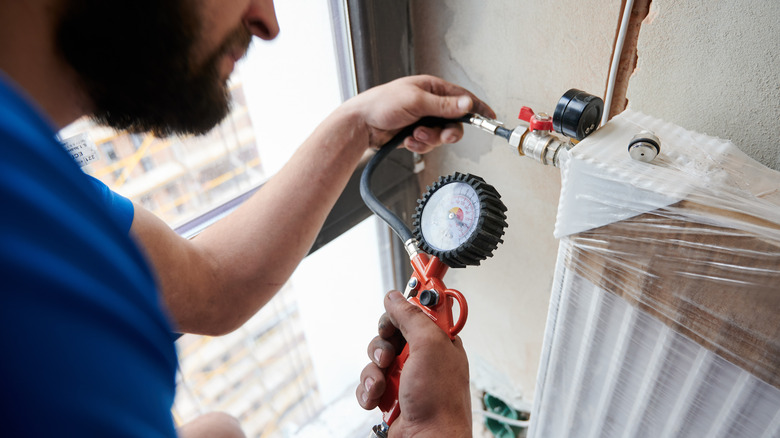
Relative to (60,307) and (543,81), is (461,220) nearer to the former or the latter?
(543,81)

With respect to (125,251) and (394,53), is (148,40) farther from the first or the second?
(394,53)

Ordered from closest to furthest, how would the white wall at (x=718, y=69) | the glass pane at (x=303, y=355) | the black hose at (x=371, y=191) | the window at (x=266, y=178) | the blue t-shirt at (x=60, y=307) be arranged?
the blue t-shirt at (x=60, y=307)
the white wall at (x=718, y=69)
the black hose at (x=371, y=191)
the window at (x=266, y=178)
the glass pane at (x=303, y=355)

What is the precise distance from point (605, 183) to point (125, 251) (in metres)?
0.46

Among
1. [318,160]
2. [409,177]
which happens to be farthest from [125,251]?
[409,177]

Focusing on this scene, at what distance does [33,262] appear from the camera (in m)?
0.27

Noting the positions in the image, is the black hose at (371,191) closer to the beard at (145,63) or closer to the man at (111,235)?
the man at (111,235)

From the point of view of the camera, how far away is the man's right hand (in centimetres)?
53

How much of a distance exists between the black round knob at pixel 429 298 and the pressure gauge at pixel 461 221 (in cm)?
4

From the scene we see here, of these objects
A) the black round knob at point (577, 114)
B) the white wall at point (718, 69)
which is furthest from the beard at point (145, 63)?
the white wall at point (718, 69)

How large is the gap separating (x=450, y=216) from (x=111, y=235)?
38 cm

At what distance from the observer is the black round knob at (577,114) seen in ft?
1.71

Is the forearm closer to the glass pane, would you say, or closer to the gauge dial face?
the gauge dial face

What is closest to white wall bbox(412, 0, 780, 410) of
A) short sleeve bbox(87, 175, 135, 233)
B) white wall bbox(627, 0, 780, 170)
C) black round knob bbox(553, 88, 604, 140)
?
white wall bbox(627, 0, 780, 170)

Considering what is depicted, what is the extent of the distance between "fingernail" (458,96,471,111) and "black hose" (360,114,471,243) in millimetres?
15
